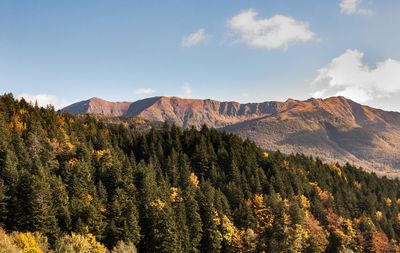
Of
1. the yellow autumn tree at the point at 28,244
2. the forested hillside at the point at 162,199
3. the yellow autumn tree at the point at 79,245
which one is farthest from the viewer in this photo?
the forested hillside at the point at 162,199

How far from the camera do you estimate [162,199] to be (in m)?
115

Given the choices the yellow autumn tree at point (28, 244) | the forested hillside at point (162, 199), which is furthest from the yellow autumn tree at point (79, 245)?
the yellow autumn tree at point (28, 244)

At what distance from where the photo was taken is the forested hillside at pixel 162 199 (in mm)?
90750

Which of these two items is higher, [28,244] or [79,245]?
[28,244]

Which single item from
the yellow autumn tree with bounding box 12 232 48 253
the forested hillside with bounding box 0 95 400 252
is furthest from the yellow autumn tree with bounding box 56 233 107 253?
the yellow autumn tree with bounding box 12 232 48 253

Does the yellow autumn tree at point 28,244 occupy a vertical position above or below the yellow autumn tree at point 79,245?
above

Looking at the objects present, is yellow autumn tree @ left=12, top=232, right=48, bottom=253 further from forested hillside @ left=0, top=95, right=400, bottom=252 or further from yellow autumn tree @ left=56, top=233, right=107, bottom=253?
yellow autumn tree @ left=56, top=233, right=107, bottom=253

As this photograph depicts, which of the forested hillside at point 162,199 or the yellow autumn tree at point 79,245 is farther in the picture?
the forested hillside at point 162,199

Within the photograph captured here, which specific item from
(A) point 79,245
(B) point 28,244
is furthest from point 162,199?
(B) point 28,244

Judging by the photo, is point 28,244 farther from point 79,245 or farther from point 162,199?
point 162,199

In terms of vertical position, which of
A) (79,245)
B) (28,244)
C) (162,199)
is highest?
(162,199)

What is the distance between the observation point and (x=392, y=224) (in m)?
176

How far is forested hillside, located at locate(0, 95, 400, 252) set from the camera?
9075 cm

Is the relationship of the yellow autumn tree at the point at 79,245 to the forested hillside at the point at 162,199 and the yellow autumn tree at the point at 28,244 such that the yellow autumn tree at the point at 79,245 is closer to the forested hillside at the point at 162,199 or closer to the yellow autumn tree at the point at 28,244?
the forested hillside at the point at 162,199
